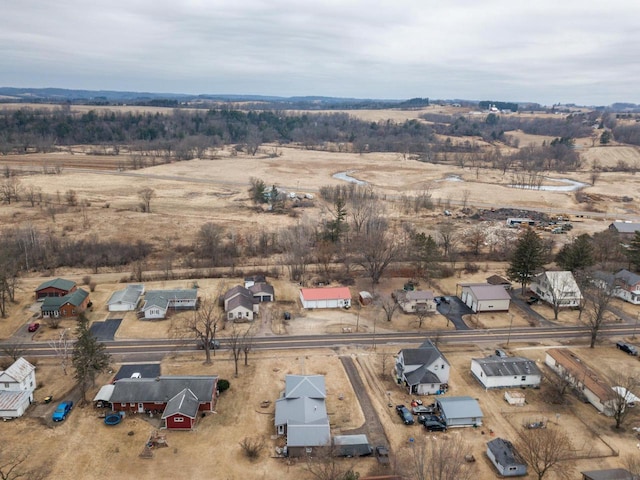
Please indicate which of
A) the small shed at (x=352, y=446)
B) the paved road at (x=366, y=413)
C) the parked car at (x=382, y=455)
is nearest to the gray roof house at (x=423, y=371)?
the paved road at (x=366, y=413)

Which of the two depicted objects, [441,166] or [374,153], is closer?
[441,166]

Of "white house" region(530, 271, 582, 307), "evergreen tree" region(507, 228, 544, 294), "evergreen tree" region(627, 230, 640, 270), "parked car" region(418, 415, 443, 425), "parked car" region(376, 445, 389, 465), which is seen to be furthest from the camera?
"evergreen tree" region(627, 230, 640, 270)

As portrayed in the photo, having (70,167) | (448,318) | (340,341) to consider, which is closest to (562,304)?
(448,318)

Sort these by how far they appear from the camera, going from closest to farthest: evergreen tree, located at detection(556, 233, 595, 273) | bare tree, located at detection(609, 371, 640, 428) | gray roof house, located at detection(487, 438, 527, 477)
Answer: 1. gray roof house, located at detection(487, 438, 527, 477)
2. bare tree, located at detection(609, 371, 640, 428)
3. evergreen tree, located at detection(556, 233, 595, 273)

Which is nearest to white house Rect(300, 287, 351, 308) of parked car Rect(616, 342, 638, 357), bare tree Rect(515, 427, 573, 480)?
bare tree Rect(515, 427, 573, 480)

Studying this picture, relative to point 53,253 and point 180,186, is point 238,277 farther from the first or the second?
point 180,186

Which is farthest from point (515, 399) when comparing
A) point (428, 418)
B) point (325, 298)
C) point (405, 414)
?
point (325, 298)

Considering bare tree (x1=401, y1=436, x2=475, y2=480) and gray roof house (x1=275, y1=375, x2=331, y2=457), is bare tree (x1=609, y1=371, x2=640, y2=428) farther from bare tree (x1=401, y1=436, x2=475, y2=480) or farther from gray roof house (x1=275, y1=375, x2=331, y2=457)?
gray roof house (x1=275, y1=375, x2=331, y2=457)
